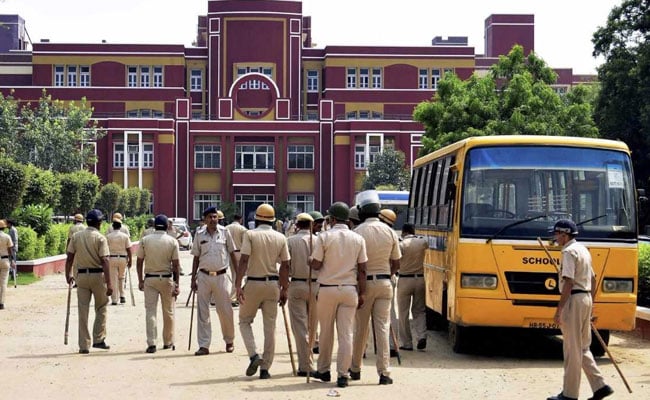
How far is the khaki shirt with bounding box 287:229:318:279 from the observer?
13023mm

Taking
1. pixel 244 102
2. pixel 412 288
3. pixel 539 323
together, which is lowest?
pixel 539 323

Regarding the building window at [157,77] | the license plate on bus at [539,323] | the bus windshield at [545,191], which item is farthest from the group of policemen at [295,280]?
the building window at [157,77]

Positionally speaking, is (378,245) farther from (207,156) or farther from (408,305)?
(207,156)

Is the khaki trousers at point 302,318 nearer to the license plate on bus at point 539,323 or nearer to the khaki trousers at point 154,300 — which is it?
the khaki trousers at point 154,300

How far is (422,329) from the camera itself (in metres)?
15.6

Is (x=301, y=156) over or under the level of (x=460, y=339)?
over

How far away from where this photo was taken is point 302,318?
12.8 m

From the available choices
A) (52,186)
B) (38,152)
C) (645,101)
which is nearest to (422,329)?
(52,186)

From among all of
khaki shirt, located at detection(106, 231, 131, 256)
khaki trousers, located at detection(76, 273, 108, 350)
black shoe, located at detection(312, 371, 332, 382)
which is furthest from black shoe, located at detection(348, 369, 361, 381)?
khaki shirt, located at detection(106, 231, 131, 256)

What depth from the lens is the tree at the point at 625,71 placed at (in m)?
47.2

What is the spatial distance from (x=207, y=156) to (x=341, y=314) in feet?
229

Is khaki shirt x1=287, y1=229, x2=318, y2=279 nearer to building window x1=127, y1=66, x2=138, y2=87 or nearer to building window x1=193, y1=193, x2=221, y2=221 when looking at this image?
building window x1=193, y1=193, x2=221, y2=221

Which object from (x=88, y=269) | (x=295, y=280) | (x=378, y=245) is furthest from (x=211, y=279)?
(x=378, y=245)

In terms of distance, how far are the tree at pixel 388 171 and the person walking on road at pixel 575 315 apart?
61239 mm
